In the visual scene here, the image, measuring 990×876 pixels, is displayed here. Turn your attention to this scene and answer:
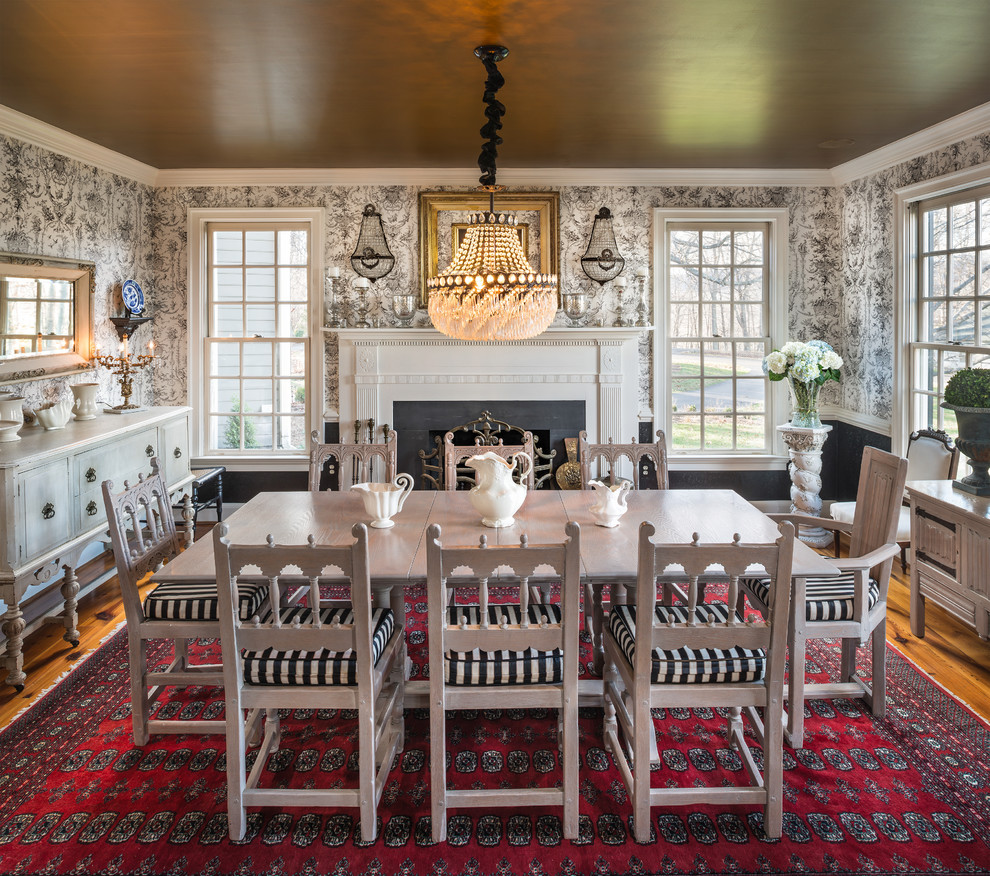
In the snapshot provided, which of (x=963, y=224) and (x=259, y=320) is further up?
(x=963, y=224)

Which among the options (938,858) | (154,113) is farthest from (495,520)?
(154,113)

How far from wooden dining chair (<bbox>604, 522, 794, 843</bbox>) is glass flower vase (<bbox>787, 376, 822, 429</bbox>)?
3.27 metres

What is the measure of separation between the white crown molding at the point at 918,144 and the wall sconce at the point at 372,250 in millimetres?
3500

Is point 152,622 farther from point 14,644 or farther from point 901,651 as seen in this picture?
point 901,651

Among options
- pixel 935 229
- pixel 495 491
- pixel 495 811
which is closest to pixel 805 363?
pixel 935 229

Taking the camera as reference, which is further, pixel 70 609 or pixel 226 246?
pixel 226 246

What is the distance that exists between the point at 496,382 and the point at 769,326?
224cm

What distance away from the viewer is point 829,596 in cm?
264

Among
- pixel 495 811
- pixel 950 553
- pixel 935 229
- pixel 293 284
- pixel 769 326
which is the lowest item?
pixel 495 811

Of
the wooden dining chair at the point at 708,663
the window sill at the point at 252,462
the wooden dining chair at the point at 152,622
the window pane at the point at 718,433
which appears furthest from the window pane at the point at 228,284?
the wooden dining chair at the point at 708,663

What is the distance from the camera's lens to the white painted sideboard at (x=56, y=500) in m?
3.05

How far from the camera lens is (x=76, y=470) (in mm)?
3553

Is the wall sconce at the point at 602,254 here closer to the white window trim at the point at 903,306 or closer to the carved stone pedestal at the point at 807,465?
the carved stone pedestal at the point at 807,465

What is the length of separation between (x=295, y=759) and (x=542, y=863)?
3.20 ft
